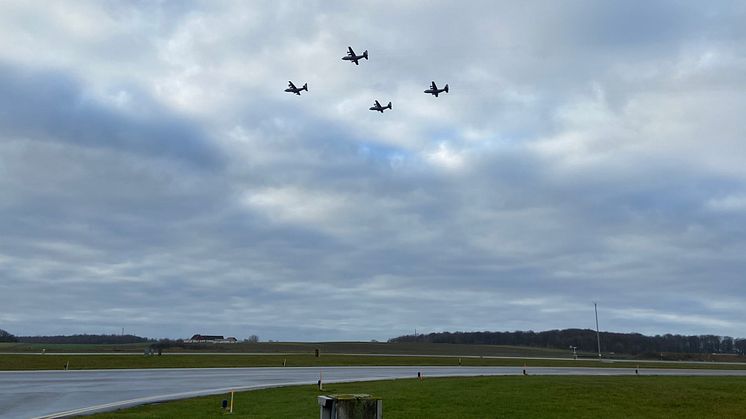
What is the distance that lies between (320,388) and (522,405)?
43.0ft

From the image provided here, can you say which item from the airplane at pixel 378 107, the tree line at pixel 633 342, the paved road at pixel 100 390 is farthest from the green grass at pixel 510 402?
the tree line at pixel 633 342

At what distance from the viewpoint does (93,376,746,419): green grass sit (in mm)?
22953

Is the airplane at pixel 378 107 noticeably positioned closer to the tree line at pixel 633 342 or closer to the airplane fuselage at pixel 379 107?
the airplane fuselage at pixel 379 107

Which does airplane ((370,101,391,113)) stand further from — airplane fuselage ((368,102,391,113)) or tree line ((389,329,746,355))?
tree line ((389,329,746,355))

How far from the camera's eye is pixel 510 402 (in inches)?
996

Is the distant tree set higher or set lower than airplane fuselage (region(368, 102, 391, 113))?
lower

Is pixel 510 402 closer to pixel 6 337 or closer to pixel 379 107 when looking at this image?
pixel 379 107

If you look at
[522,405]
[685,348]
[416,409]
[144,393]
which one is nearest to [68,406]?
[144,393]

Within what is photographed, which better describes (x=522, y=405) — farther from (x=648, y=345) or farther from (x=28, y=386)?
(x=648, y=345)

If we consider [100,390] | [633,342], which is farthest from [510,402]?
[633,342]

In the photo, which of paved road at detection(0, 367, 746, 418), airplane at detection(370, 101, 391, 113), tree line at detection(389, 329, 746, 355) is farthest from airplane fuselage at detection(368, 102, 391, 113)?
tree line at detection(389, 329, 746, 355)

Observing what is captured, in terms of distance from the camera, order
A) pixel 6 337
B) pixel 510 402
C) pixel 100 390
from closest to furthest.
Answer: pixel 510 402, pixel 100 390, pixel 6 337

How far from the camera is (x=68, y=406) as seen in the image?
2742 cm

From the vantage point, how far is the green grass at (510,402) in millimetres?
22953
